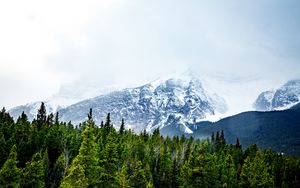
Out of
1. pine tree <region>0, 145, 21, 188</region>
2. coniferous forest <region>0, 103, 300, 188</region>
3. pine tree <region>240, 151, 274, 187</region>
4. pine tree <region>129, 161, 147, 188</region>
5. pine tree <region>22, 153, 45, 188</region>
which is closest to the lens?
pine tree <region>0, 145, 21, 188</region>

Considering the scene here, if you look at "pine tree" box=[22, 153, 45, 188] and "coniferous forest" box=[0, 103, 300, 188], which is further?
"pine tree" box=[22, 153, 45, 188]

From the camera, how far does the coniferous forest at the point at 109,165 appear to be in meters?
65.6

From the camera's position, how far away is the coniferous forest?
6562 centimetres

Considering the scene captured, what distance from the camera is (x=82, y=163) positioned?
61531 mm

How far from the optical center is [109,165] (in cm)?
7812

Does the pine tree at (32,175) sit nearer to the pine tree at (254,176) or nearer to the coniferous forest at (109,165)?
the coniferous forest at (109,165)

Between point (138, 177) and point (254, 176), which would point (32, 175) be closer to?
point (138, 177)

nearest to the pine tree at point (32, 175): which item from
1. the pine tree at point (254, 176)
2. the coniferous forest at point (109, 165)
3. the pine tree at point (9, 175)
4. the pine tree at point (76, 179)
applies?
the coniferous forest at point (109, 165)

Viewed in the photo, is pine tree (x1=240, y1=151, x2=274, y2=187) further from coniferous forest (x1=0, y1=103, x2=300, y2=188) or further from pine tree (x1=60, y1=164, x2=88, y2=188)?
pine tree (x1=60, y1=164, x2=88, y2=188)

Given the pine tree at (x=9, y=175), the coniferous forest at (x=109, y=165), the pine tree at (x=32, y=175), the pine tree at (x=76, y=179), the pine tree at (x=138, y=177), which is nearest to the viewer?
the pine tree at (x=76, y=179)

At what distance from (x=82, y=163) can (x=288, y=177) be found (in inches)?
2981

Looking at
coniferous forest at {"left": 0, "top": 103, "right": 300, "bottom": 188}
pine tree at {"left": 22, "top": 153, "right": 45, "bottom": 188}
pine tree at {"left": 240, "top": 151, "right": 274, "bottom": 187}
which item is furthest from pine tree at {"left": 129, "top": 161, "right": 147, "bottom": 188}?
pine tree at {"left": 22, "top": 153, "right": 45, "bottom": 188}

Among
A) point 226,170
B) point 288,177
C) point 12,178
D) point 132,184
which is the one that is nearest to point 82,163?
point 12,178

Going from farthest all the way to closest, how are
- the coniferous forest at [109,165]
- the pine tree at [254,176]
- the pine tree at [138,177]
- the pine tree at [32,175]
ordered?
the pine tree at [138,177], the pine tree at [254,176], the pine tree at [32,175], the coniferous forest at [109,165]
